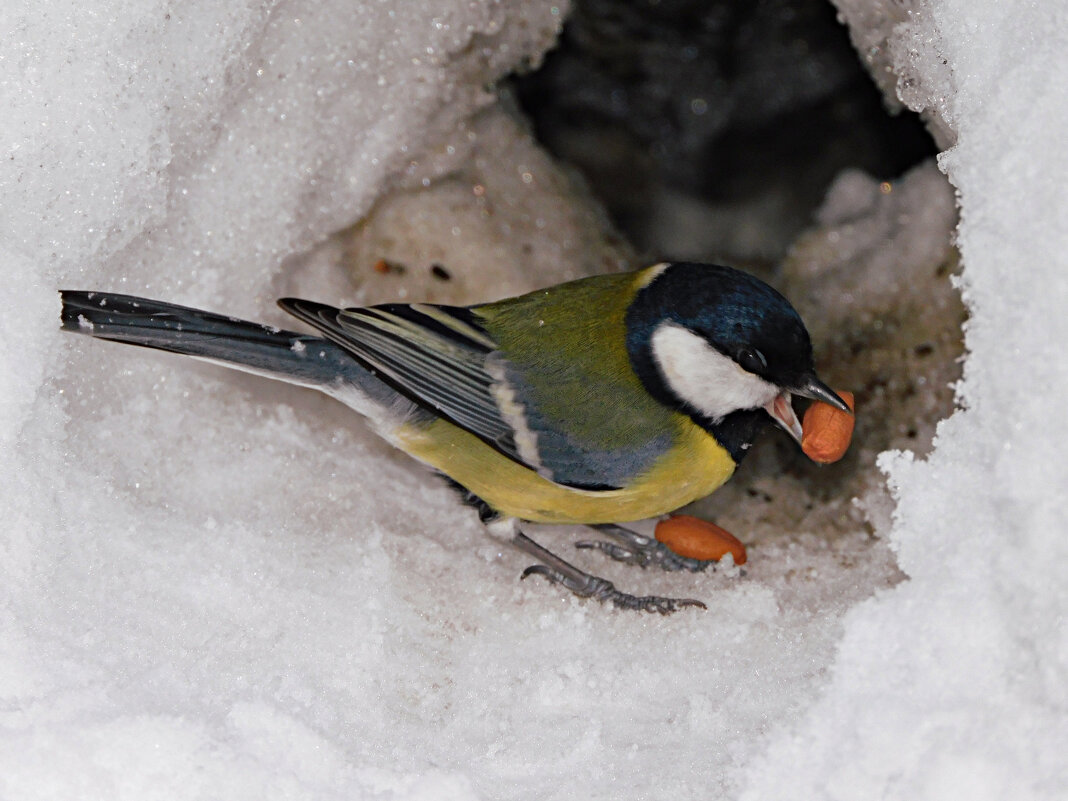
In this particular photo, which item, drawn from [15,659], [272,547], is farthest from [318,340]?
[15,659]

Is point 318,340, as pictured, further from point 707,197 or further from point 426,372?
point 707,197

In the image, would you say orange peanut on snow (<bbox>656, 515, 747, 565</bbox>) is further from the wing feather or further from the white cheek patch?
the wing feather

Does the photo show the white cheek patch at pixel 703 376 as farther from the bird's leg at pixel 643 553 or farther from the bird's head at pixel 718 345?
the bird's leg at pixel 643 553

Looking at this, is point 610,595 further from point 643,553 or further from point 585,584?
point 643,553

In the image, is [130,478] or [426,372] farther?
[426,372]

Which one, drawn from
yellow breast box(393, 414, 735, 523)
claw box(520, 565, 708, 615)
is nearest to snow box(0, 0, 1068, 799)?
claw box(520, 565, 708, 615)
